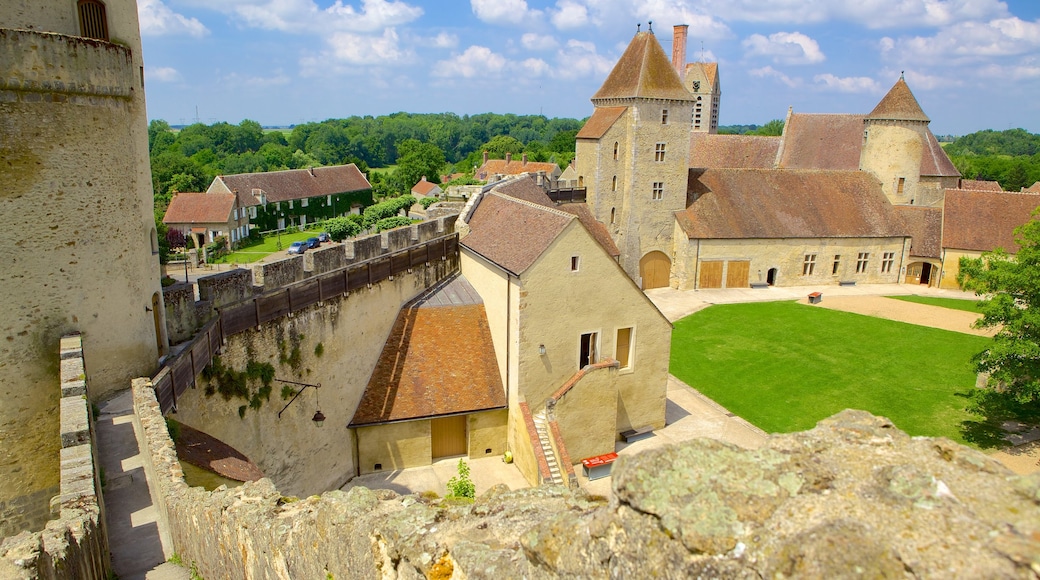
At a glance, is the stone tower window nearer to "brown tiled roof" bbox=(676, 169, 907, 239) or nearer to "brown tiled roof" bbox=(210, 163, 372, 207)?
"brown tiled roof" bbox=(676, 169, 907, 239)

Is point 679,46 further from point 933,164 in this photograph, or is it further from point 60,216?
point 60,216

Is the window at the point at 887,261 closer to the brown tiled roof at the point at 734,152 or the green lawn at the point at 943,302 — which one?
the green lawn at the point at 943,302

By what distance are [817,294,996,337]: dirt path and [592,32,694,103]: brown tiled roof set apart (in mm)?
15163

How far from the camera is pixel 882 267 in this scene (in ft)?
141

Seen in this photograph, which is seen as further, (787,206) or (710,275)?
(787,206)

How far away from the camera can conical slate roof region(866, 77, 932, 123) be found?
42.0 m

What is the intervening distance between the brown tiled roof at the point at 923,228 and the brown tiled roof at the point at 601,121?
21.1 metres

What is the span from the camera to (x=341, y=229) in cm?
5903

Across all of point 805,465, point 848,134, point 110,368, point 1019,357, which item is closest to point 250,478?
A: point 110,368

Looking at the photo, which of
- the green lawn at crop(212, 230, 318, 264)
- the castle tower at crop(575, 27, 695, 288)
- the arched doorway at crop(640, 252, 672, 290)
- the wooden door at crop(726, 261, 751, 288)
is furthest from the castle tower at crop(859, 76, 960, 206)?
the green lawn at crop(212, 230, 318, 264)

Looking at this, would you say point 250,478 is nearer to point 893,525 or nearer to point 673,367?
point 893,525

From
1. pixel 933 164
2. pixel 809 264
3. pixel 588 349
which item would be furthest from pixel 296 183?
pixel 933 164

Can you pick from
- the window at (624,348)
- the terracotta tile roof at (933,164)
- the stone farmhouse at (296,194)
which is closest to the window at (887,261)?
the terracotta tile roof at (933,164)

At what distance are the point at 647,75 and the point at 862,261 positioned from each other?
62.9 feet
